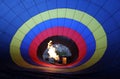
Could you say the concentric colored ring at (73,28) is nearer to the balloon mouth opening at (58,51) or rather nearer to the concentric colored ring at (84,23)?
the concentric colored ring at (84,23)

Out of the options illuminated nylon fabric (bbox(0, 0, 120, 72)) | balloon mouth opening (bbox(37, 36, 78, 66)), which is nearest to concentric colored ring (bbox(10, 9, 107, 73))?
illuminated nylon fabric (bbox(0, 0, 120, 72))

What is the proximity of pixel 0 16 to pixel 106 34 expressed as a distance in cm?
167

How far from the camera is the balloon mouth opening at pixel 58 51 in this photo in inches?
187

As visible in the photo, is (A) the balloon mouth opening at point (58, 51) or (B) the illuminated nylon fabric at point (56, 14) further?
(A) the balloon mouth opening at point (58, 51)

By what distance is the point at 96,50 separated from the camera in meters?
3.57

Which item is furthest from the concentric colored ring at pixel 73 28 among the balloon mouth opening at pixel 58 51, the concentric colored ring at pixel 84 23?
the balloon mouth opening at pixel 58 51

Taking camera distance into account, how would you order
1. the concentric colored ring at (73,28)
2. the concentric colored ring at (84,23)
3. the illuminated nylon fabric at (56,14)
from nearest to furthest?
the illuminated nylon fabric at (56,14)
the concentric colored ring at (84,23)
the concentric colored ring at (73,28)

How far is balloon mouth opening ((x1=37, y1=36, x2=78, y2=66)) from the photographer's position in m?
4.74

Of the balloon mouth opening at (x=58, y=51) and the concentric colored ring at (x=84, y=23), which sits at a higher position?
the balloon mouth opening at (x=58, y=51)

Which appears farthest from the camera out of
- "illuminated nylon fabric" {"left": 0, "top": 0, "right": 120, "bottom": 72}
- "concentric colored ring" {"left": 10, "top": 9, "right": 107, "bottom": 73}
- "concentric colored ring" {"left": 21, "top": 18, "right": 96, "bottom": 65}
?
"concentric colored ring" {"left": 21, "top": 18, "right": 96, "bottom": 65}

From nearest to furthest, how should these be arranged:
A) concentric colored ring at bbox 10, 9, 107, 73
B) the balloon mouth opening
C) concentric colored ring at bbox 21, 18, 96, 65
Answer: concentric colored ring at bbox 10, 9, 107, 73 → concentric colored ring at bbox 21, 18, 96, 65 → the balloon mouth opening

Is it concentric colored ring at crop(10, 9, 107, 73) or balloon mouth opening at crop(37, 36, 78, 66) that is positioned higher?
balloon mouth opening at crop(37, 36, 78, 66)

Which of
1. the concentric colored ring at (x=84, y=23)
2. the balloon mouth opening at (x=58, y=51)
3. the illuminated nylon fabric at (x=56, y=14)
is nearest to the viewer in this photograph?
the illuminated nylon fabric at (x=56, y=14)

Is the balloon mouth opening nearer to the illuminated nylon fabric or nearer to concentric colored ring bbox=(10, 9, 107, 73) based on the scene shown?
concentric colored ring bbox=(10, 9, 107, 73)
